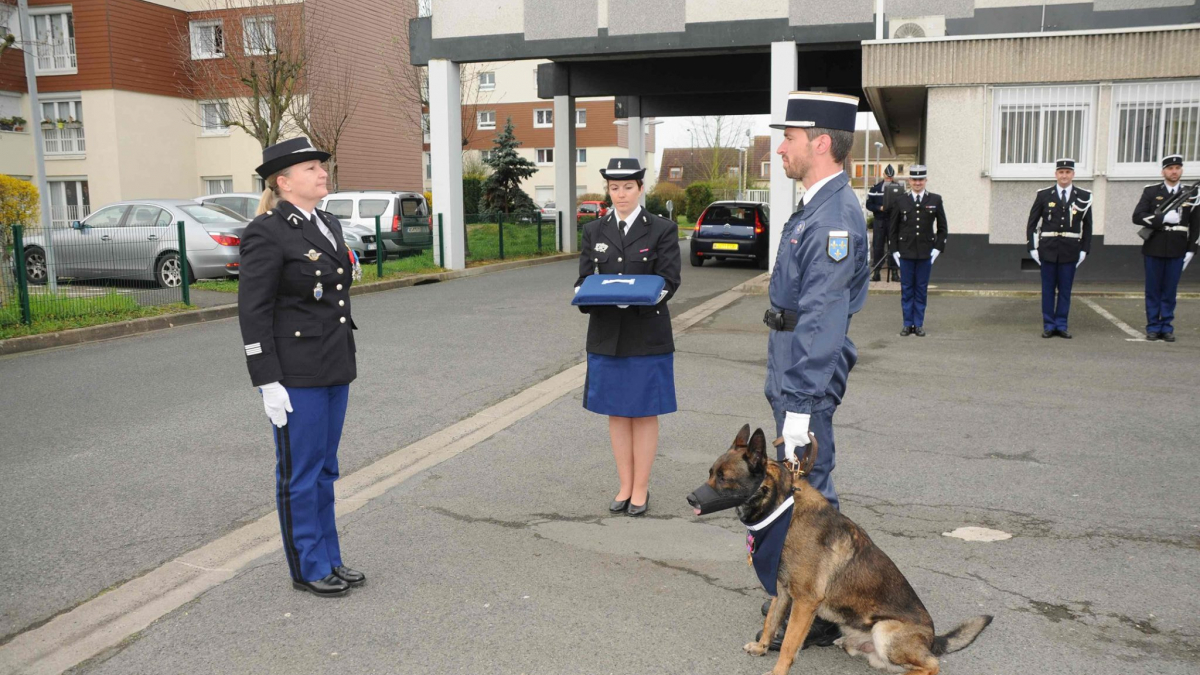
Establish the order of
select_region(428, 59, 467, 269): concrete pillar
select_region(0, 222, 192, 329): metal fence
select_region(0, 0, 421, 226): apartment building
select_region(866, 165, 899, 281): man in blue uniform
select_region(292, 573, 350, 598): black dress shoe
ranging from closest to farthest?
select_region(292, 573, 350, 598): black dress shoe, select_region(0, 222, 192, 329): metal fence, select_region(866, 165, 899, 281): man in blue uniform, select_region(428, 59, 467, 269): concrete pillar, select_region(0, 0, 421, 226): apartment building

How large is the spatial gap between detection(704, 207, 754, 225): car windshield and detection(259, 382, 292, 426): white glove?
1990cm

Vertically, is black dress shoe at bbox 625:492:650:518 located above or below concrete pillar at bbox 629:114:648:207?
below

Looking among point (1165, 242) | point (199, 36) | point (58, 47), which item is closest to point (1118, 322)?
point (1165, 242)

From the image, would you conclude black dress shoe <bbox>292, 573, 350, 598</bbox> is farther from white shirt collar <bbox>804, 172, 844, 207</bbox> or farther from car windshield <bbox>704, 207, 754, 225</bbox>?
car windshield <bbox>704, 207, 754, 225</bbox>

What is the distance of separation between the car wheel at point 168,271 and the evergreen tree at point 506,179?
2045 cm

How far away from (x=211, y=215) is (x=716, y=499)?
15704 millimetres

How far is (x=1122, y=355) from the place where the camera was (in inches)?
392

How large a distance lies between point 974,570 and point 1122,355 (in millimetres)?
6768

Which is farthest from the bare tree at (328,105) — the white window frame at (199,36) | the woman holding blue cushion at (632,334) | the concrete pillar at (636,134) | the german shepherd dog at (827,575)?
the german shepherd dog at (827,575)

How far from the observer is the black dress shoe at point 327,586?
13.6 ft

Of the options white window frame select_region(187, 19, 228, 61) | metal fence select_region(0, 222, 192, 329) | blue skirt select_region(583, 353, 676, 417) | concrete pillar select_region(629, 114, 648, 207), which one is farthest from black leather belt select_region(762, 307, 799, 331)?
white window frame select_region(187, 19, 228, 61)

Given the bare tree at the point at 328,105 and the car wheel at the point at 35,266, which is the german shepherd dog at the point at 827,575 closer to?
the car wheel at the point at 35,266

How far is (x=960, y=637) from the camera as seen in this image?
3291mm

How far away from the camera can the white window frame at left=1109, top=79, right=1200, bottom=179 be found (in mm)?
15641
